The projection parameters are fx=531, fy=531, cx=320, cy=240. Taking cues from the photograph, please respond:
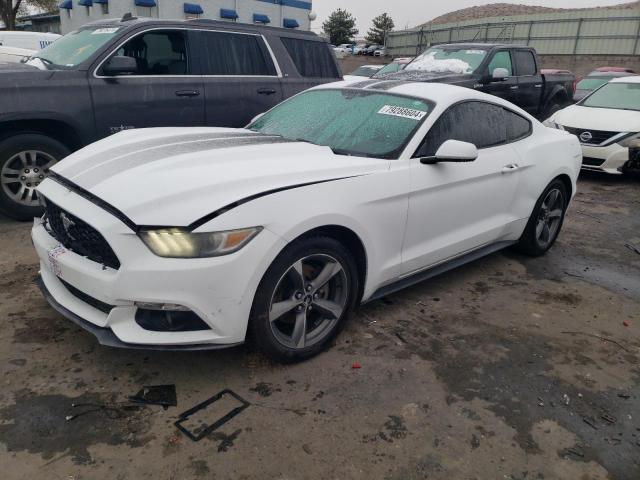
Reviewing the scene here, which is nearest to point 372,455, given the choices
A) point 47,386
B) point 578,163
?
point 47,386

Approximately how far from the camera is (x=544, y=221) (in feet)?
16.0

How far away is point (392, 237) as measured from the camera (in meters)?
3.30

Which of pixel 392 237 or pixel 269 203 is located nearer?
pixel 269 203

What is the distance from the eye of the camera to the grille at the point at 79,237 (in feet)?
8.38

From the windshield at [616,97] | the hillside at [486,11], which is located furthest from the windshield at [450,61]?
the hillside at [486,11]

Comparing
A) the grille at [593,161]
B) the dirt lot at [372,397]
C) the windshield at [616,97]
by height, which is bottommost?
the dirt lot at [372,397]

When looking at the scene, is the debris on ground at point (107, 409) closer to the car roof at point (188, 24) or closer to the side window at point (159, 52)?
the side window at point (159, 52)

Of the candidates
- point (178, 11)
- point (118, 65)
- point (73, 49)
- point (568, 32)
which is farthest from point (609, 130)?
point (568, 32)

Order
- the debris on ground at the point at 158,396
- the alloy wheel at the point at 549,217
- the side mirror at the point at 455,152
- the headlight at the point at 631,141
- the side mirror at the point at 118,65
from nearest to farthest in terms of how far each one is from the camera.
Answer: the debris on ground at the point at 158,396 → the side mirror at the point at 455,152 → the alloy wheel at the point at 549,217 → the side mirror at the point at 118,65 → the headlight at the point at 631,141

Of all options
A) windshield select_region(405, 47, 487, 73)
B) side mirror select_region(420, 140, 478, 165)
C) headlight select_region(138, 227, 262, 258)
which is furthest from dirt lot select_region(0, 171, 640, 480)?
windshield select_region(405, 47, 487, 73)

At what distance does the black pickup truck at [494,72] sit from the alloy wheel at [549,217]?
4.21 metres

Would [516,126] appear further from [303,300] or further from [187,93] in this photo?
[187,93]

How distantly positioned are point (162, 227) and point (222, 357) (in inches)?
37.3

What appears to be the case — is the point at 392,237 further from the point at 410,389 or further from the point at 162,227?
the point at 162,227
